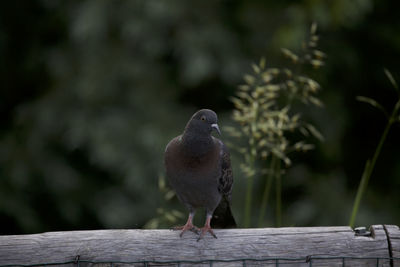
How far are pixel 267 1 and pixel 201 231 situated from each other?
10.2 feet

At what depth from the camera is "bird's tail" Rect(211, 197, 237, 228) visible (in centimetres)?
266

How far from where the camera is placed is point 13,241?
5.87ft

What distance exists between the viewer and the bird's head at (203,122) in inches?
98.2

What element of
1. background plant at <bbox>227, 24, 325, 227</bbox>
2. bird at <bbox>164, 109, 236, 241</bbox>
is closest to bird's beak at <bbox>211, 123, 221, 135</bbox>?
bird at <bbox>164, 109, 236, 241</bbox>

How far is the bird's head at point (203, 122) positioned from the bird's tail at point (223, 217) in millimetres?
436

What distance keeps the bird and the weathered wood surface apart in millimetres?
594

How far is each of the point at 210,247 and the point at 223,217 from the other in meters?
0.84

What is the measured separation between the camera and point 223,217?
2723 mm

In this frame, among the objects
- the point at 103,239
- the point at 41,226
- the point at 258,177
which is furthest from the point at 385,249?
the point at 41,226

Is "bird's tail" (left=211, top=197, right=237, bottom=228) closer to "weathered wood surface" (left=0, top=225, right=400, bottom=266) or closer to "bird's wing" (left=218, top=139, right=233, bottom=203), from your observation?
"bird's wing" (left=218, top=139, right=233, bottom=203)

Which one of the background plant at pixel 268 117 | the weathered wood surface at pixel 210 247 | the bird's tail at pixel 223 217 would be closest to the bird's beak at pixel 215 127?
the background plant at pixel 268 117

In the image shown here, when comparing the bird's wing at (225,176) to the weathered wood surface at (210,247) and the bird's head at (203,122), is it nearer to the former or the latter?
the bird's head at (203,122)

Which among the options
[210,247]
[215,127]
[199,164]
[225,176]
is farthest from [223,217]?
[210,247]

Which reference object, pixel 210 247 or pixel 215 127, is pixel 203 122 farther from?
pixel 210 247
